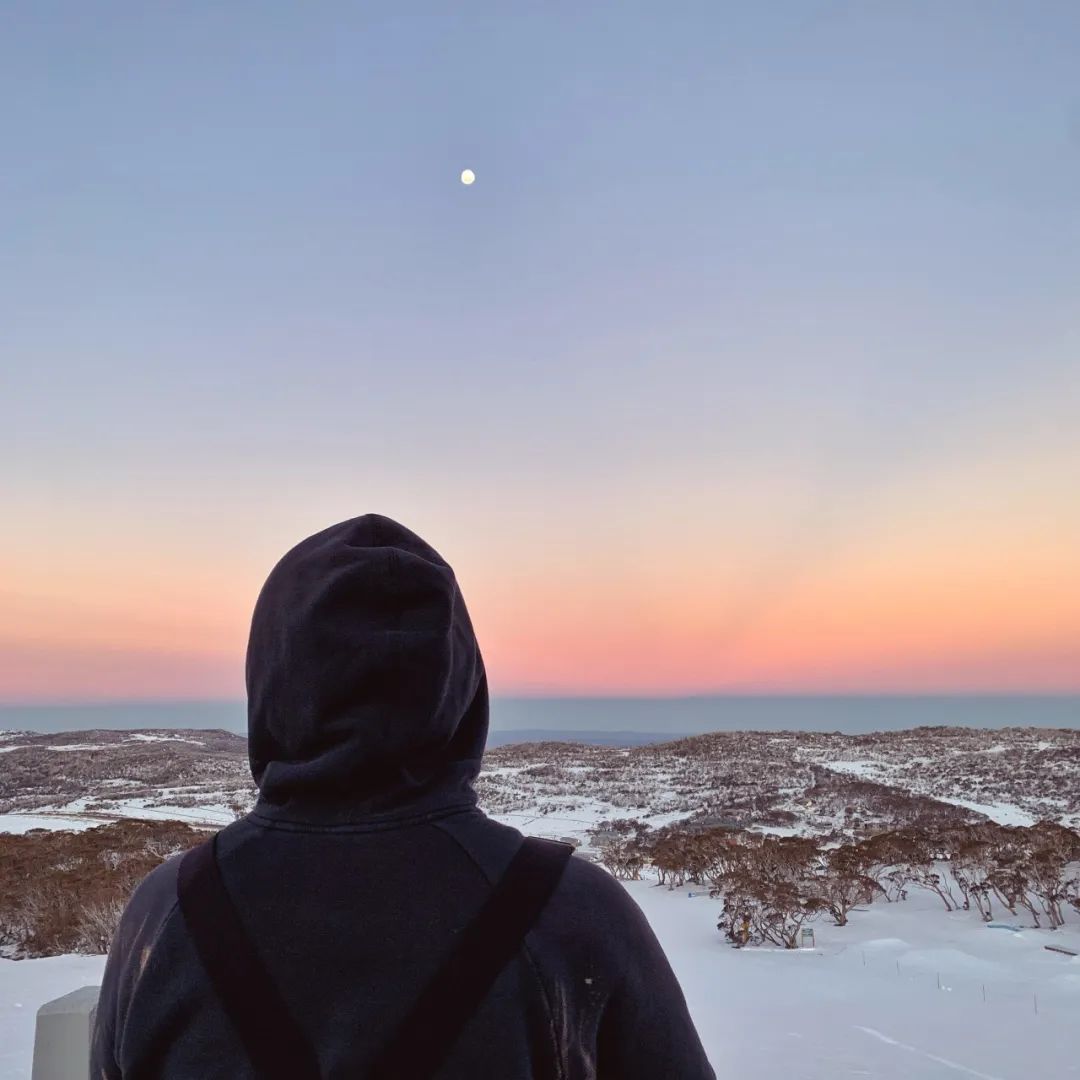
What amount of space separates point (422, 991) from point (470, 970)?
0.07 meters

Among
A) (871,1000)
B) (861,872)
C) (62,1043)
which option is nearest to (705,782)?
(861,872)

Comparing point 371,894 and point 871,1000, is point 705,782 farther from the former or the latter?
point 371,894

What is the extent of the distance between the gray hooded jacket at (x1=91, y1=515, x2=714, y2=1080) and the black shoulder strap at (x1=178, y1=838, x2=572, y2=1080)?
0.02m

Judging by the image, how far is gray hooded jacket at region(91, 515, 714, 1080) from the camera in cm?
108

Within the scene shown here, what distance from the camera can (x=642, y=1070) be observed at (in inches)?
45.9

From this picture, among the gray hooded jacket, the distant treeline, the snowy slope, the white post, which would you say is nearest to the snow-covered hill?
the distant treeline

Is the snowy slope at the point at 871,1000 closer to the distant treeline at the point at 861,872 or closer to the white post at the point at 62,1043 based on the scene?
the distant treeline at the point at 861,872

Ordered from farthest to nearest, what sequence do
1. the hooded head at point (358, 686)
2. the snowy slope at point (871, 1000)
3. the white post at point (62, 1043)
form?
1. the snowy slope at point (871, 1000)
2. the white post at point (62, 1043)
3. the hooded head at point (358, 686)

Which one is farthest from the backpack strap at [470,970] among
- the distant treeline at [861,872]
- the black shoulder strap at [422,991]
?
the distant treeline at [861,872]

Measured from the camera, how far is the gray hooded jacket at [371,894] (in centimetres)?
108

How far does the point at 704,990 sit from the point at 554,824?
1158 centimetres

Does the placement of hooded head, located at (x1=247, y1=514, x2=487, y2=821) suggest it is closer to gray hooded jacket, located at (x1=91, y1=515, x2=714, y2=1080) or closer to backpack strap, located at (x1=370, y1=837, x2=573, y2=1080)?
gray hooded jacket, located at (x1=91, y1=515, x2=714, y2=1080)


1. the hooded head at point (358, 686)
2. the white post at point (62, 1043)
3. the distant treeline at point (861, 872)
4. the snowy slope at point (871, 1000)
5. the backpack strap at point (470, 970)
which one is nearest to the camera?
the backpack strap at point (470, 970)

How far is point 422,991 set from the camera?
1062mm
